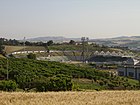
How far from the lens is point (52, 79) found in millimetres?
37250

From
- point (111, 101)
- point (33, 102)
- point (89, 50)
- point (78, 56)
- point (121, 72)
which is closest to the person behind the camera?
point (33, 102)

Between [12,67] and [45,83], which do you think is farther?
[12,67]

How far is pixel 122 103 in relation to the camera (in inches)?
809

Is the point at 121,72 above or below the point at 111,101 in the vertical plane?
below

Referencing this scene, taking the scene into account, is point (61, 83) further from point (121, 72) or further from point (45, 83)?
point (121, 72)

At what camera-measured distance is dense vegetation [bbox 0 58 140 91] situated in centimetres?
3584

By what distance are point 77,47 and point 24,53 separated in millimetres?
37037

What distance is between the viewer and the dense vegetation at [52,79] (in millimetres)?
35844

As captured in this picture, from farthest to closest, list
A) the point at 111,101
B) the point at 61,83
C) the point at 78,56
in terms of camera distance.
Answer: the point at 78,56, the point at 61,83, the point at 111,101

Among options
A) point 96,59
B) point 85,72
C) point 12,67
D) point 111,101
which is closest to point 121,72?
→ point 85,72

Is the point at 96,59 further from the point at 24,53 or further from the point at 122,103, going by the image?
the point at 122,103

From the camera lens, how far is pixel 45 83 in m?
36.0

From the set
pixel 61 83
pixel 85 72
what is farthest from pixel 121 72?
pixel 61 83

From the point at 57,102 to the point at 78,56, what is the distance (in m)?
130
